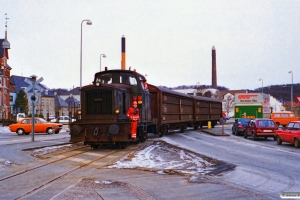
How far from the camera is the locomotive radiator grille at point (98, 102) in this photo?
58.0 feet

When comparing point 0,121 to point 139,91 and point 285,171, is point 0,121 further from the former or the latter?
point 285,171

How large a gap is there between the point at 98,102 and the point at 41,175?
25.4 feet

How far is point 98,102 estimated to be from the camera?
1789 centimetres

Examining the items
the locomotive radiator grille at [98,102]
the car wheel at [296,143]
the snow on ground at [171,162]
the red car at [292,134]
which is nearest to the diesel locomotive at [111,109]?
the locomotive radiator grille at [98,102]

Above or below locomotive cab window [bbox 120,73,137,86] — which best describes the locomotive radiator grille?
below

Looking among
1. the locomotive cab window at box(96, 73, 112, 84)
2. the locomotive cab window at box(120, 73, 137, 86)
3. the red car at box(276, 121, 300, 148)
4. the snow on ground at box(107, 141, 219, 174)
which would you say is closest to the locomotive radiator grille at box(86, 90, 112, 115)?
the locomotive cab window at box(96, 73, 112, 84)

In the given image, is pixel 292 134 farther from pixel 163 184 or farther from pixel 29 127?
pixel 29 127

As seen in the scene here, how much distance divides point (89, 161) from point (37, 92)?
372 inches

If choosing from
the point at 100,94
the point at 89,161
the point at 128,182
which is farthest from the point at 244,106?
the point at 128,182

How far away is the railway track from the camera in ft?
27.1

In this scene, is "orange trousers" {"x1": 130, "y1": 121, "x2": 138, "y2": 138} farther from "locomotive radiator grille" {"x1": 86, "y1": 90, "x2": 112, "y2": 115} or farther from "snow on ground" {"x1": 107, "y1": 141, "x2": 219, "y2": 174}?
"snow on ground" {"x1": 107, "y1": 141, "x2": 219, "y2": 174}

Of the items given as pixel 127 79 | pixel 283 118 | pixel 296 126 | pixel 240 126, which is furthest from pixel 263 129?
pixel 283 118

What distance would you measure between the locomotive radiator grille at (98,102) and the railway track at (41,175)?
131 inches

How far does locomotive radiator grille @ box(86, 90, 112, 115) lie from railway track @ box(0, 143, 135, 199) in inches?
131
